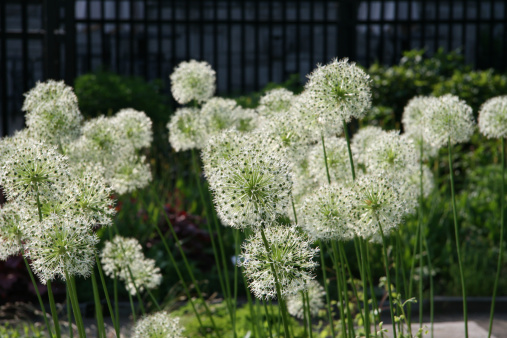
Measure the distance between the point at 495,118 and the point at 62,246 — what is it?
2101 mm

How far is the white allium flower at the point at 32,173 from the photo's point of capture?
207cm

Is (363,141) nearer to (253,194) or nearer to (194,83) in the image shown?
(194,83)

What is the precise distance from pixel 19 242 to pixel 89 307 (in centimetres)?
328

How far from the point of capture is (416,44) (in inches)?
631

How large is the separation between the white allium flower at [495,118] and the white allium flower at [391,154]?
0.52 m

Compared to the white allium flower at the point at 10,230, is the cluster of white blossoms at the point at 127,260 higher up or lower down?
lower down

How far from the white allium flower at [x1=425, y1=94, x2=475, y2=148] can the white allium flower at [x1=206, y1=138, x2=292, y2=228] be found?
136 centimetres

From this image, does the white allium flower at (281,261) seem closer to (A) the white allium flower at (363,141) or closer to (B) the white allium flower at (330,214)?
(B) the white allium flower at (330,214)

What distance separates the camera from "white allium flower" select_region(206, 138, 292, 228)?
1821 mm

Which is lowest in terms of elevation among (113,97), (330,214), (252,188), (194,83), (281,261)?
(281,261)

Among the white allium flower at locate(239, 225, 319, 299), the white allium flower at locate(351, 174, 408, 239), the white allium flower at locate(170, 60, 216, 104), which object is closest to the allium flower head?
the white allium flower at locate(351, 174, 408, 239)

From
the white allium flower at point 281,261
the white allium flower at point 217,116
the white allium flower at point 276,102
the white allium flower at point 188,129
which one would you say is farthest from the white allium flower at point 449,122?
the white allium flower at point 281,261

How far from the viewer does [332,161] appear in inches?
115

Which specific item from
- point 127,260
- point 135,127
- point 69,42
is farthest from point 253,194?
point 69,42
